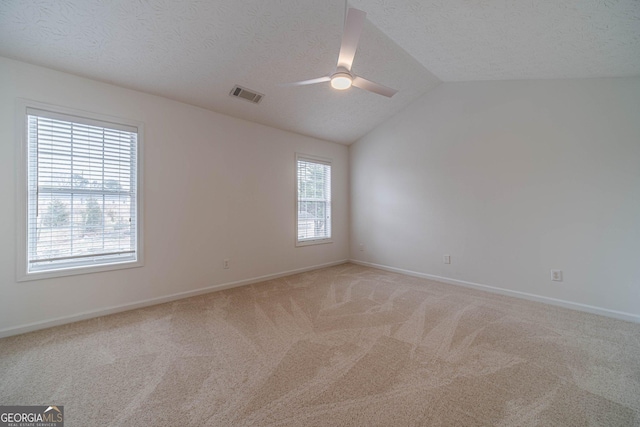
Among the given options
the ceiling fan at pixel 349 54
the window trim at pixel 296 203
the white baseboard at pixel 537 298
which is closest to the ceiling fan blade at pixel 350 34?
the ceiling fan at pixel 349 54

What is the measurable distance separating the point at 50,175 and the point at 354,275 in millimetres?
4141

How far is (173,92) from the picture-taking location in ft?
10.4

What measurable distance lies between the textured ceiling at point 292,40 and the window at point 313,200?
1562 millimetres

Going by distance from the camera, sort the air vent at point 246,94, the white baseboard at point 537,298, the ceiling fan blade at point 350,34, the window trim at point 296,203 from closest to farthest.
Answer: the ceiling fan blade at point 350,34 → the white baseboard at point 537,298 → the air vent at point 246,94 → the window trim at point 296,203

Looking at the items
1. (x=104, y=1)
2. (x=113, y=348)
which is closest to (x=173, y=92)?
(x=104, y=1)

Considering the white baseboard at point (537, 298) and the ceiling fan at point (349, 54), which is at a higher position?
the ceiling fan at point (349, 54)

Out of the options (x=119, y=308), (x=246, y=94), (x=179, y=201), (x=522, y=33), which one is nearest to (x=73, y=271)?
(x=119, y=308)

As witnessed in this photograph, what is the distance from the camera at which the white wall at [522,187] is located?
278 centimetres

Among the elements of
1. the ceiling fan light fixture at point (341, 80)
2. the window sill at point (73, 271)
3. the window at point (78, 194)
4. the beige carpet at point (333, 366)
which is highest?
the ceiling fan light fixture at point (341, 80)

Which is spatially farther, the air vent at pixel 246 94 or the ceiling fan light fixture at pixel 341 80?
the air vent at pixel 246 94

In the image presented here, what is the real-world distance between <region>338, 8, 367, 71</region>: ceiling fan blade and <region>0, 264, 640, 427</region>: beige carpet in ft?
8.08

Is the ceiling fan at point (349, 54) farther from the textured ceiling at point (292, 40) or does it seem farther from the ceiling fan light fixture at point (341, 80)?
the textured ceiling at point (292, 40)

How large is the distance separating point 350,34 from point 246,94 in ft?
6.21

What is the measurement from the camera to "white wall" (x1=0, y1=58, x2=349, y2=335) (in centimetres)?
242
